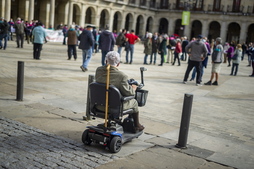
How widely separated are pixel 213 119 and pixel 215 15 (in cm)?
4465

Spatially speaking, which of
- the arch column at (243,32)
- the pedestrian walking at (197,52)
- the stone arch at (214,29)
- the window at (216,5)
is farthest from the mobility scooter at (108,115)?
the stone arch at (214,29)

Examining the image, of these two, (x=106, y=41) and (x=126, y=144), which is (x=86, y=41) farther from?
(x=126, y=144)

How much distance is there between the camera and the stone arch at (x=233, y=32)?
50.8m

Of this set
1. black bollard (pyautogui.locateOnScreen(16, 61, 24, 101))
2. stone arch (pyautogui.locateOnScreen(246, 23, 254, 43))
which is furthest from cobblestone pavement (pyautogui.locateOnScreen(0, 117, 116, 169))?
stone arch (pyautogui.locateOnScreen(246, 23, 254, 43))

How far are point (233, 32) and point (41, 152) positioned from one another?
51.3 metres

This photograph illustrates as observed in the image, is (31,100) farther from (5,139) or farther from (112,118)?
(112,118)

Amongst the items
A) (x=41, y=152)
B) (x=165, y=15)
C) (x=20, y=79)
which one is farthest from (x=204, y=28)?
(x=41, y=152)

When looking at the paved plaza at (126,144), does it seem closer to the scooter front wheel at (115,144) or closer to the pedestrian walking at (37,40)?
the scooter front wheel at (115,144)

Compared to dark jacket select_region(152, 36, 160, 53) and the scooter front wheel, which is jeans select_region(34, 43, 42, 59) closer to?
dark jacket select_region(152, 36, 160, 53)

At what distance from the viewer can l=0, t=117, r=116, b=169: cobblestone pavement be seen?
3785 mm

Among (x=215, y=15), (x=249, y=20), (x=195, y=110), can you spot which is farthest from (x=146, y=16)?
(x=195, y=110)

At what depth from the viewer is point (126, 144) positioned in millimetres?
4723

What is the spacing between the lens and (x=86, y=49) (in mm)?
12109

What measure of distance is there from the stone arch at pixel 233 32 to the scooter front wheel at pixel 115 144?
5009cm
